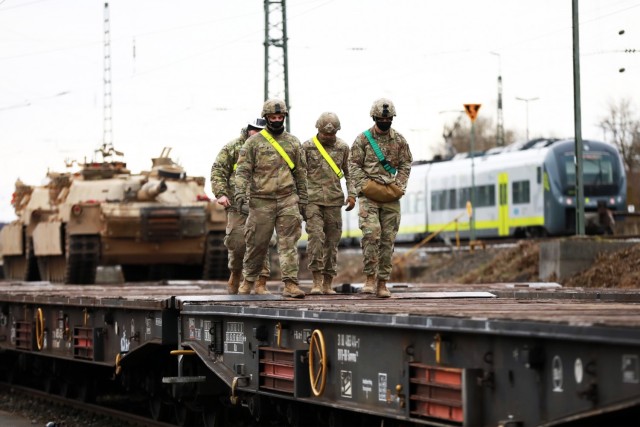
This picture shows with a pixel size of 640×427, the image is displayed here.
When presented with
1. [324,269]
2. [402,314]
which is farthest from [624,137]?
[402,314]

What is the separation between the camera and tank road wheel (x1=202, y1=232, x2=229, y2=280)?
30.0 meters

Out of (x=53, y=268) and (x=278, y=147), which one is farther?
(x=53, y=268)

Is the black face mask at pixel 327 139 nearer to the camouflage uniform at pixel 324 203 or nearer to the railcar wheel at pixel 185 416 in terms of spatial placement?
the camouflage uniform at pixel 324 203

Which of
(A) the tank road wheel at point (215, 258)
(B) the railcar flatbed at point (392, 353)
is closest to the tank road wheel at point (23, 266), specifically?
(A) the tank road wheel at point (215, 258)

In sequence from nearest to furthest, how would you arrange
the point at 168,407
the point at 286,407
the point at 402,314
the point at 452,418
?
the point at 452,418 → the point at 402,314 → the point at 286,407 → the point at 168,407

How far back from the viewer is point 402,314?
25.4 ft

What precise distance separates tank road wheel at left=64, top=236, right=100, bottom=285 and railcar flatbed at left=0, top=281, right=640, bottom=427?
15742 mm

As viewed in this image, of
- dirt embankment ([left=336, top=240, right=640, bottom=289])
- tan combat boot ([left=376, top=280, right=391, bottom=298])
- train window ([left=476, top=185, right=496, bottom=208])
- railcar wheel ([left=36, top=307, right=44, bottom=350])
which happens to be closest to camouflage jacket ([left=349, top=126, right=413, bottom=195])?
tan combat boot ([left=376, top=280, right=391, bottom=298])

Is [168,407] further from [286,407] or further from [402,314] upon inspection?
[402,314]

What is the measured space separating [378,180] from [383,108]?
70 centimetres

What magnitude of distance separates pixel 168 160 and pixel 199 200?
1.91 metres

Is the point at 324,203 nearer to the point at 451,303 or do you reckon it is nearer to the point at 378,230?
the point at 378,230

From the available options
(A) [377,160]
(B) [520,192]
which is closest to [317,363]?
(A) [377,160]

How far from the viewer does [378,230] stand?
1293 cm
